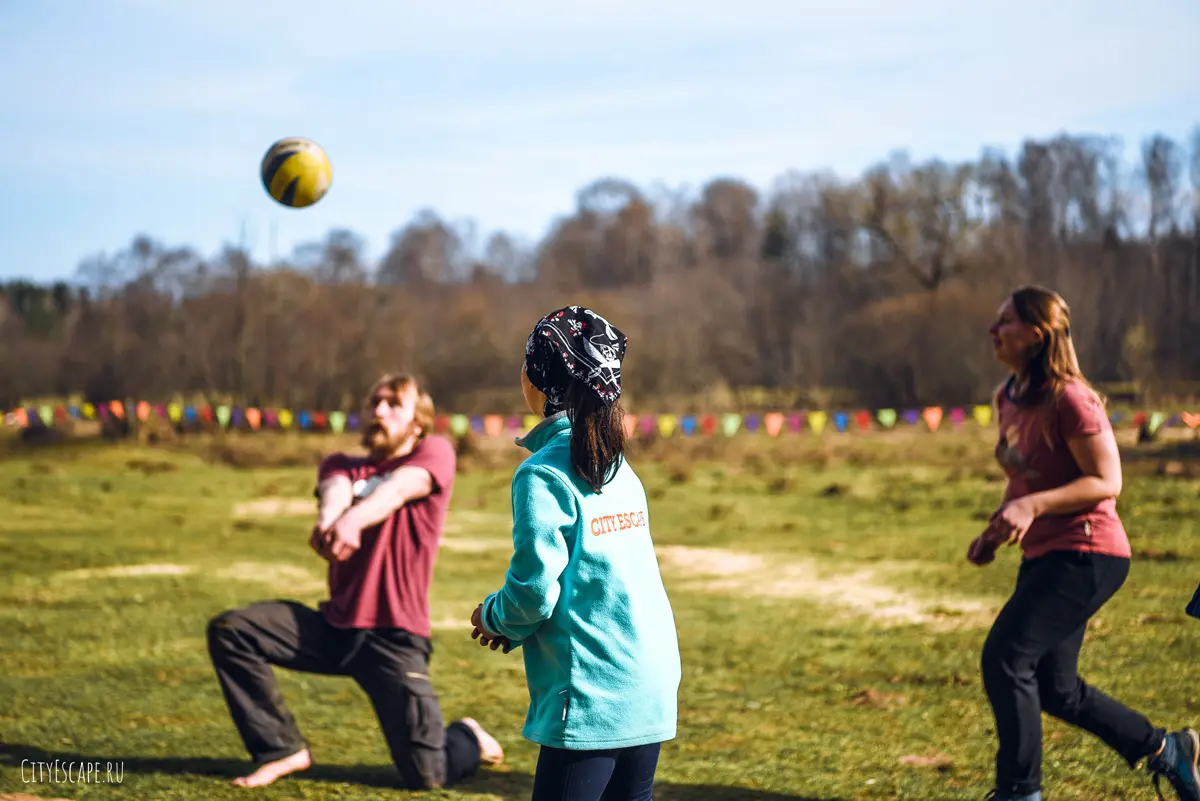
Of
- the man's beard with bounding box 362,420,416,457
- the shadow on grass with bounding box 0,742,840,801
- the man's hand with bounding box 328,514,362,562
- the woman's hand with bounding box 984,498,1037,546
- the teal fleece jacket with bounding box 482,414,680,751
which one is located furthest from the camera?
the man's beard with bounding box 362,420,416,457

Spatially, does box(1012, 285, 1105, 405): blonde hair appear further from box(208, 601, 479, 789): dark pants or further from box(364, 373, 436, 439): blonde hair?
box(208, 601, 479, 789): dark pants

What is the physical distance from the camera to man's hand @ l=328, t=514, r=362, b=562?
507 cm

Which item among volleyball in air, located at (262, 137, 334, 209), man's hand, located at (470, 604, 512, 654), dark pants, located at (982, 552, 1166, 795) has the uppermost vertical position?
volleyball in air, located at (262, 137, 334, 209)

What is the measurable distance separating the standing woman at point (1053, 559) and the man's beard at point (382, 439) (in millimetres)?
2475

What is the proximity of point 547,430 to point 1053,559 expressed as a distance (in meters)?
2.24

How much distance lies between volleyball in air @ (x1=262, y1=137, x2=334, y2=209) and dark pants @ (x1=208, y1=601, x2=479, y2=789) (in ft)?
11.0

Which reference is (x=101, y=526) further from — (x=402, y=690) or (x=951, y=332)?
(x=951, y=332)

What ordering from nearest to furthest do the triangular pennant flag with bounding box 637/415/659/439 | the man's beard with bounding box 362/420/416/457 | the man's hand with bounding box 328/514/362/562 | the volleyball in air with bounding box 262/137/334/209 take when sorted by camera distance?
the man's hand with bounding box 328/514/362/562
the man's beard with bounding box 362/420/416/457
the volleyball in air with bounding box 262/137/334/209
the triangular pennant flag with bounding box 637/415/659/439

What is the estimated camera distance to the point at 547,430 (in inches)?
126

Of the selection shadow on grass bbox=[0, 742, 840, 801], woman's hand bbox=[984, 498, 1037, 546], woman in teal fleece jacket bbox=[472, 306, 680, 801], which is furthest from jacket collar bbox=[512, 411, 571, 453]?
shadow on grass bbox=[0, 742, 840, 801]

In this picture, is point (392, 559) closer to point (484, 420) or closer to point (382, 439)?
point (382, 439)

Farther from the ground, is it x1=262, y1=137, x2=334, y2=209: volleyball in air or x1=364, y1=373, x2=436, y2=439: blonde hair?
x1=262, y1=137, x2=334, y2=209: volleyball in air

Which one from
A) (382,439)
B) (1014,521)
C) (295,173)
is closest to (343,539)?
(382,439)

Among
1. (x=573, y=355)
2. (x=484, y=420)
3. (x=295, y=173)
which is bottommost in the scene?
(x=484, y=420)
